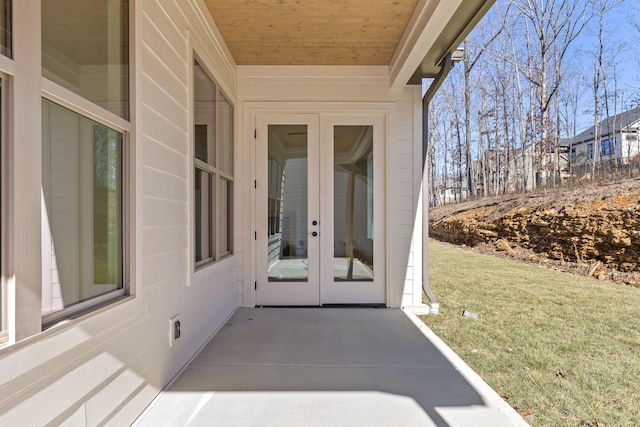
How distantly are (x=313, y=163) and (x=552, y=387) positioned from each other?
2.99 m

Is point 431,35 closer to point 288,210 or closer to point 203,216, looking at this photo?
point 288,210

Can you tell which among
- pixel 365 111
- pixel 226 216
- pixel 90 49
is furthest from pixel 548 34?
pixel 90 49

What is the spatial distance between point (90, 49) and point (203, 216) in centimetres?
163

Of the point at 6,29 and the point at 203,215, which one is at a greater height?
the point at 6,29

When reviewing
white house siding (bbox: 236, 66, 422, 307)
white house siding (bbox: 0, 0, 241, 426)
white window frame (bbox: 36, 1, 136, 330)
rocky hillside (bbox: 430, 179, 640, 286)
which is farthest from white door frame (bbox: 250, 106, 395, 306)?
rocky hillside (bbox: 430, 179, 640, 286)

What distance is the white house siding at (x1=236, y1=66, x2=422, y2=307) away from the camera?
165 inches

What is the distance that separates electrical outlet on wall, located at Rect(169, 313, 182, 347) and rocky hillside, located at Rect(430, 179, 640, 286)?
22.5 ft

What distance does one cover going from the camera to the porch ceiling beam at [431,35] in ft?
8.95

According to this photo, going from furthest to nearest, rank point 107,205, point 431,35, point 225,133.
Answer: point 225,133 < point 431,35 < point 107,205

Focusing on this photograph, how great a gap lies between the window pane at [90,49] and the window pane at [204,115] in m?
1.01

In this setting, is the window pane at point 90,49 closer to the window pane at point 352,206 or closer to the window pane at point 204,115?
the window pane at point 204,115

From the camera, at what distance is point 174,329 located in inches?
92.9

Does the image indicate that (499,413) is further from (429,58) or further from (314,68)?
(314,68)

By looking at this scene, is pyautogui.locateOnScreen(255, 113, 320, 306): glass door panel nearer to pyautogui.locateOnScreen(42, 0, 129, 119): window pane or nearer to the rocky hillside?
pyautogui.locateOnScreen(42, 0, 129, 119): window pane
